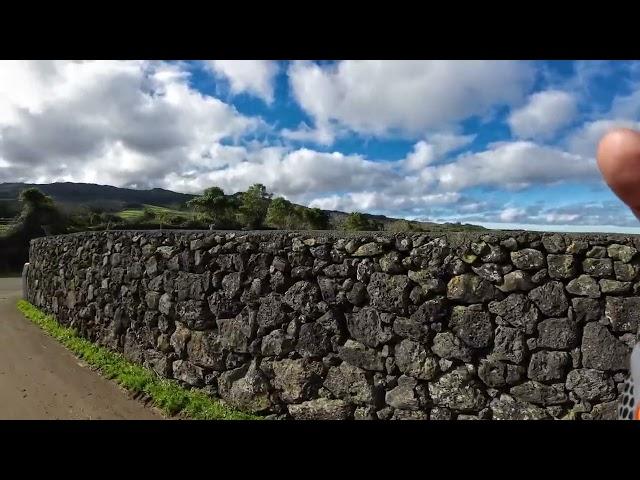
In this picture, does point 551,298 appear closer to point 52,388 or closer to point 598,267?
point 598,267

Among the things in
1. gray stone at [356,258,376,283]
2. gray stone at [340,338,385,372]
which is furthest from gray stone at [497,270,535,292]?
gray stone at [340,338,385,372]

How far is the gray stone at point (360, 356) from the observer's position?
505 cm

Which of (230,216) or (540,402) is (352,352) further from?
(230,216)

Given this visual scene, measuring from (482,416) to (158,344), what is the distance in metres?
4.25

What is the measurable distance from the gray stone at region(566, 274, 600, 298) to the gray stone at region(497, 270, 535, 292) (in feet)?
1.02

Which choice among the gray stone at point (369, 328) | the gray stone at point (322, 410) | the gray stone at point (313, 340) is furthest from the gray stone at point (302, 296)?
the gray stone at point (322, 410)

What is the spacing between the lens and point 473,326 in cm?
468

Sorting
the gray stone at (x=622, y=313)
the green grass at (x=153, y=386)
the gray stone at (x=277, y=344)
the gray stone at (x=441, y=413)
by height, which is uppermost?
the gray stone at (x=622, y=313)

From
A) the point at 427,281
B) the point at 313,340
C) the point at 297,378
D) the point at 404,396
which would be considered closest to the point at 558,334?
the point at 427,281

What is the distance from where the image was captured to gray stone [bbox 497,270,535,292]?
4.54 metres

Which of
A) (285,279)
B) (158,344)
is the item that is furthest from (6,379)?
(285,279)

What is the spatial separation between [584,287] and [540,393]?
0.98m

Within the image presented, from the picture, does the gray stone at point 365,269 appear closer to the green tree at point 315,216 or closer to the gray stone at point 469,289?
the gray stone at point 469,289

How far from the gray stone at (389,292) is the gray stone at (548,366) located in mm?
1205
